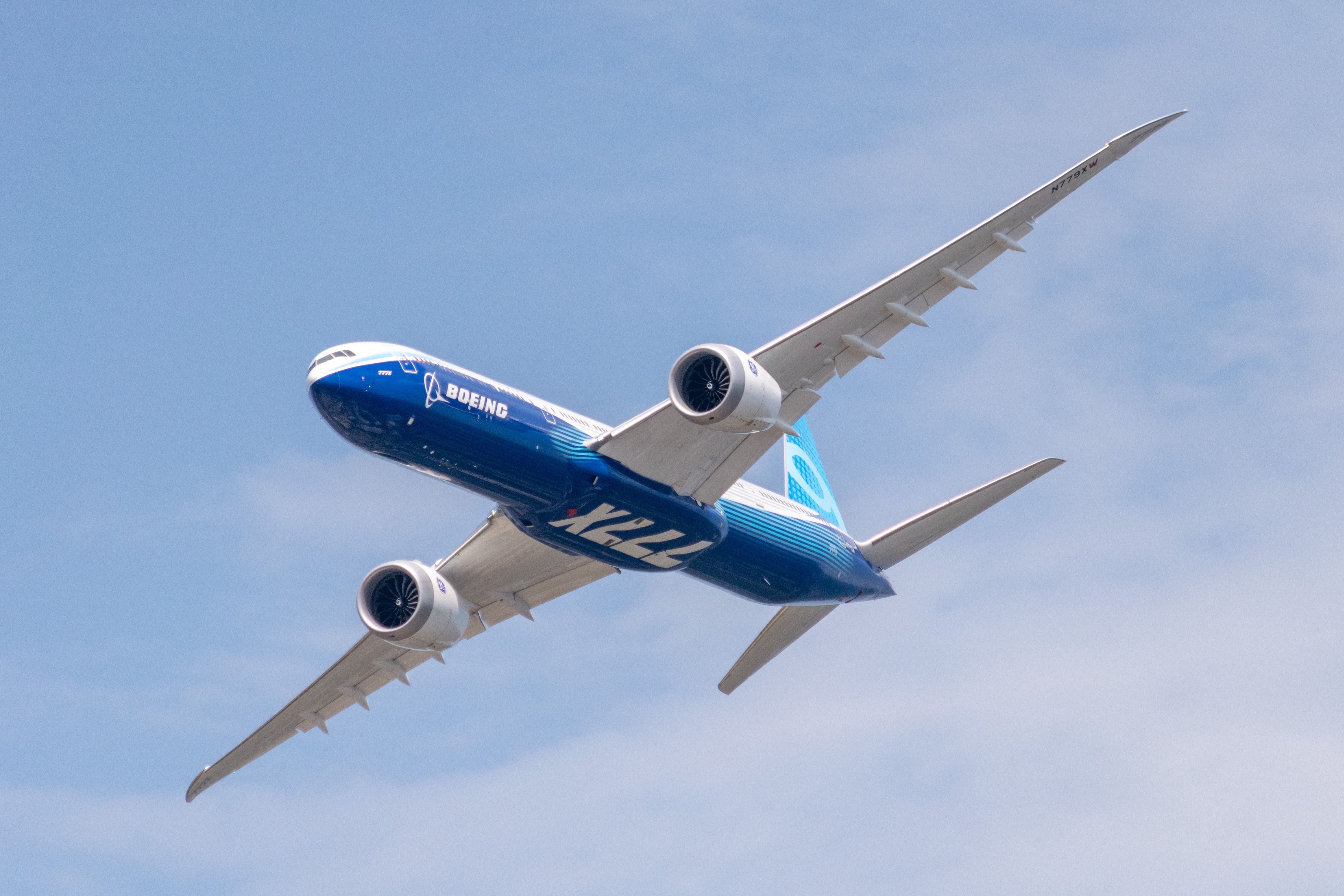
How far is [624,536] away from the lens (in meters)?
42.6

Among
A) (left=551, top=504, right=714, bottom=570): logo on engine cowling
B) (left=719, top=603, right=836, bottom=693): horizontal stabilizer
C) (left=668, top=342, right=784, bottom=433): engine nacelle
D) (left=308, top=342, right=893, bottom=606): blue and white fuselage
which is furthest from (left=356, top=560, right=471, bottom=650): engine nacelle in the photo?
(left=668, top=342, right=784, bottom=433): engine nacelle

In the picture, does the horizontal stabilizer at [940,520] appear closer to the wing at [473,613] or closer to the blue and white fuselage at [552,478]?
the blue and white fuselage at [552,478]

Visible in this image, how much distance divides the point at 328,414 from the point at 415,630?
9.81 meters

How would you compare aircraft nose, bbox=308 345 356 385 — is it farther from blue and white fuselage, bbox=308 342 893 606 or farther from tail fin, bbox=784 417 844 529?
tail fin, bbox=784 417 844 529

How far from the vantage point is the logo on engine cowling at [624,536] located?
41.7 m

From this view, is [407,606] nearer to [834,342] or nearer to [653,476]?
[653,476]

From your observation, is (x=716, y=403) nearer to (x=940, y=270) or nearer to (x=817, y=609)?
(x=940, y=270)

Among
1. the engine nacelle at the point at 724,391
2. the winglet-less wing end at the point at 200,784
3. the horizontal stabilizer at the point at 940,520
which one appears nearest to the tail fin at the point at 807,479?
the horizontal stabilizer at the point at 940,520

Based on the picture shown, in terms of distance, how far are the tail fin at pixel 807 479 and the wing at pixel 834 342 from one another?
779 cm

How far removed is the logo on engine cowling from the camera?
41719 mm

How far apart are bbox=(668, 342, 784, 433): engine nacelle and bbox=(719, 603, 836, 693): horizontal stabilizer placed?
37.6 feet

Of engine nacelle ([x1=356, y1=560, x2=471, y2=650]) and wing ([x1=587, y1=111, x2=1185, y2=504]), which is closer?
wing ([x1=587, y1=111, x2=1185, y2=504])

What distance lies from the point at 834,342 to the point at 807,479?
38.8 ft

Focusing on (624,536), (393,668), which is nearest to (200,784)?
(393,668)
